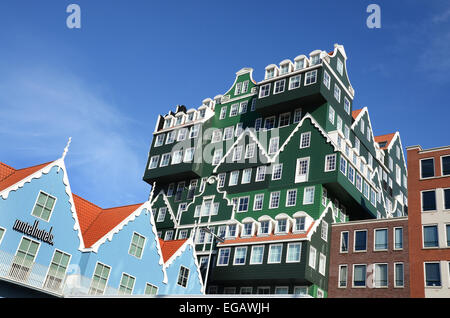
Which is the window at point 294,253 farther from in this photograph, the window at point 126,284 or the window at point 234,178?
the window at point 126,284

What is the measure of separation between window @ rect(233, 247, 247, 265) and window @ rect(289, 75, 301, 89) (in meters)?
22.6

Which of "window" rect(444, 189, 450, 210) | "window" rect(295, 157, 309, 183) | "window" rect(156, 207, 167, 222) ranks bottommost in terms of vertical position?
"window" rect(444, 189, 450, 210)

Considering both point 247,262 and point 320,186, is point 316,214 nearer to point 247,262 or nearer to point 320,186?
point 320,186

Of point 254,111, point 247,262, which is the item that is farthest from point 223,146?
point 247,262

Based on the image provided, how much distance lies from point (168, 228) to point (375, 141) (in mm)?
36748

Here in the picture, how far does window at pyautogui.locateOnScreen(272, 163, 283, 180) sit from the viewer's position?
185 feet

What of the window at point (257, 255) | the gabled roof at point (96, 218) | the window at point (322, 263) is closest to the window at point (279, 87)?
the window at point (257, 255)

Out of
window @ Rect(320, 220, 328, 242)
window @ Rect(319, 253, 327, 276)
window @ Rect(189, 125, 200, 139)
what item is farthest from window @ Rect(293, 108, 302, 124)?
window @ Rect(319, 253, 327, 276)

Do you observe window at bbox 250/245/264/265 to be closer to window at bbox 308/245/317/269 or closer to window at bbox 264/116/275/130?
window at bbox 308/245/317/269

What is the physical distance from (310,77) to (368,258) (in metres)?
23.9

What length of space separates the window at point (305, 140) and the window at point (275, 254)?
1390cm

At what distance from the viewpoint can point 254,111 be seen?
216 ft

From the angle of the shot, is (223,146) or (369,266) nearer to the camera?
(369,266)
